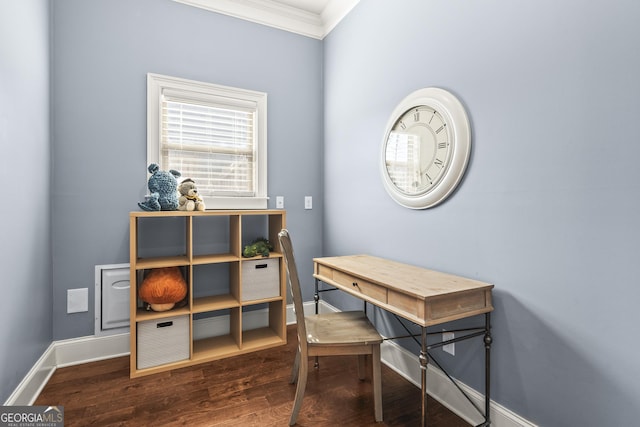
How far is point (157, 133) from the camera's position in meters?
2.54

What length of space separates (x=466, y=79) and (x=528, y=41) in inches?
12.8

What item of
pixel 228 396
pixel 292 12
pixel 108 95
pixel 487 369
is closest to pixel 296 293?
pixel 228 396

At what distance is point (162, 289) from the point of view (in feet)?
7.39

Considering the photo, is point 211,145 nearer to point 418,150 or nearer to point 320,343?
point 418,150

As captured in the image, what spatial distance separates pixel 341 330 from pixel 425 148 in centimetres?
118

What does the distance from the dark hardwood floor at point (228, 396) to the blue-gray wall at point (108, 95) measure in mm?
503

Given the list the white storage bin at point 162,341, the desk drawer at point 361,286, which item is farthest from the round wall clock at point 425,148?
the white storage bin at point 162,341

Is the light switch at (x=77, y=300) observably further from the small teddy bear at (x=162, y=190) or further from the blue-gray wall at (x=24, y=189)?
the small teddy bear at (x=162, y=190)

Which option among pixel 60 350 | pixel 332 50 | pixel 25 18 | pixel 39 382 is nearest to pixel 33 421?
pixel 39 382

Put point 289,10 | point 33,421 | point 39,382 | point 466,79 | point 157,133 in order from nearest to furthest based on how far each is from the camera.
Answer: point 33,421, point 466,79, point 39,382, point 157,133, point 289,10

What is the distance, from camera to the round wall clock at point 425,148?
68.1 inches

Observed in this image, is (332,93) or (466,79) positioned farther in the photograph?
(332,93)

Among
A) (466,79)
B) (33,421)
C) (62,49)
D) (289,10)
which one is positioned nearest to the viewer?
(33,421)

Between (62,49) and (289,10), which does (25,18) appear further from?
(289,10)
